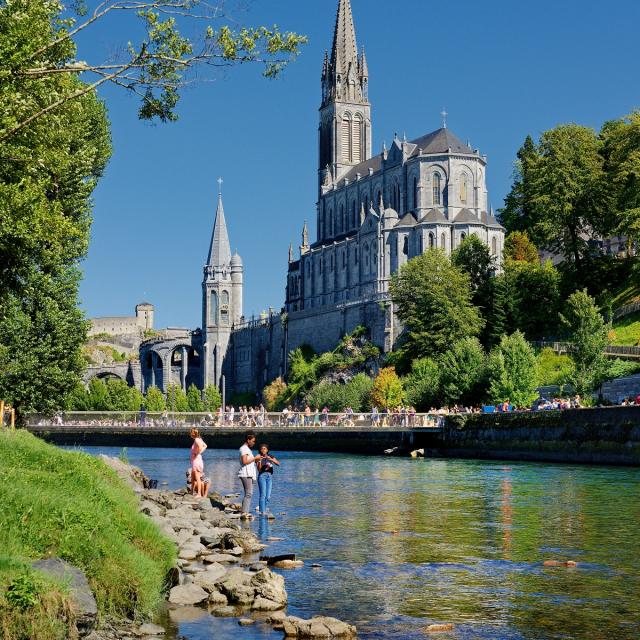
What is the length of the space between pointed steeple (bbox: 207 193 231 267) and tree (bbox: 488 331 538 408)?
8742 cm

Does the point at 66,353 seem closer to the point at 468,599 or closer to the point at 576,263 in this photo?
the point at 468,599

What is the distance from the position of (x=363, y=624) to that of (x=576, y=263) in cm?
7441

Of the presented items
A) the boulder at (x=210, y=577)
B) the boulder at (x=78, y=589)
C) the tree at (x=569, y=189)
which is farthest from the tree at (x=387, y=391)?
the boulder at (x=78, y=589)

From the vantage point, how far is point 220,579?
49.6ft

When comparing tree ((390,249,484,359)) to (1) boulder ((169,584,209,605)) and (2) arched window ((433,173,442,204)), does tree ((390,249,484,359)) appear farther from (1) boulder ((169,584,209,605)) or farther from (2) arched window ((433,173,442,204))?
(1) boulder ((169,584,209,605))

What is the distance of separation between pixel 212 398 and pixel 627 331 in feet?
233

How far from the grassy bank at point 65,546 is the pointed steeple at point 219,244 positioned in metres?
133

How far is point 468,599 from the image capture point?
14789mm

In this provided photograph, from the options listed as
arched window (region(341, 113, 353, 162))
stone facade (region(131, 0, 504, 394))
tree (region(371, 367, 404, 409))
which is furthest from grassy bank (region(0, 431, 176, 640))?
arched window (region(341, 113, 353, 162))

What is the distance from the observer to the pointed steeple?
490 feet

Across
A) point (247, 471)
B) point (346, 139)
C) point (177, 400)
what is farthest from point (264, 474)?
point (346, 139)

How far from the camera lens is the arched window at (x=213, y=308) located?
14750 cm

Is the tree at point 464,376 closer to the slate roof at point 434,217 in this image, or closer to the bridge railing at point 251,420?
the bridge railing at point 251,420

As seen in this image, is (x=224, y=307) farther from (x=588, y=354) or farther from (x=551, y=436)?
(x=551, y=436)
